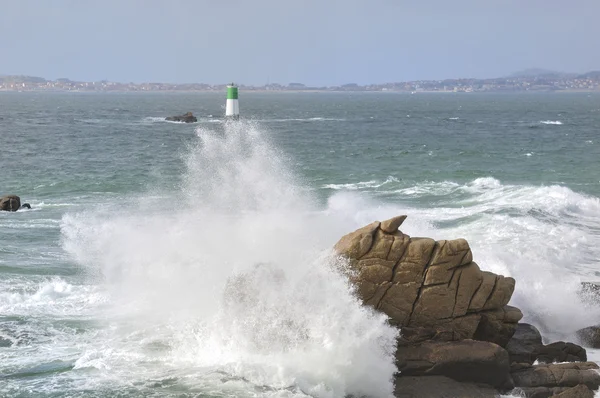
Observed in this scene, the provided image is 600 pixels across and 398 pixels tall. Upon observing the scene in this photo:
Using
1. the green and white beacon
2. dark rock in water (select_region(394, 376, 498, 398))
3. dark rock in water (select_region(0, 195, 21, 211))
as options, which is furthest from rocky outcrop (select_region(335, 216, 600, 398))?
the green and white beacon

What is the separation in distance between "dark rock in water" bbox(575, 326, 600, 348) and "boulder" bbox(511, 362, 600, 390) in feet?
7.46

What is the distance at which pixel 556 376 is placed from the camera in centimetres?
1642

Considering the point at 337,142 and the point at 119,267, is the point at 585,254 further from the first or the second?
the point at 337,142

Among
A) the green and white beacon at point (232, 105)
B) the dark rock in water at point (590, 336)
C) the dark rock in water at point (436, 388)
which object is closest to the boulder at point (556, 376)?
the dark rock in water at point (436, 388)

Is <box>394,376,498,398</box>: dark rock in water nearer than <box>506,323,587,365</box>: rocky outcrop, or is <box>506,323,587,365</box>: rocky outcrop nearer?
<box>394,376,498,398</box>: dark rock in water

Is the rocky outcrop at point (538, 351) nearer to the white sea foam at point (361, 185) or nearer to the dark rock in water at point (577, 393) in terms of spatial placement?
the dark rock in water at point (577, 393)

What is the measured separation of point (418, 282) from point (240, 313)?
3.74 m

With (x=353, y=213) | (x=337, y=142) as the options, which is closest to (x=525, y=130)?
(x=337, y=142)

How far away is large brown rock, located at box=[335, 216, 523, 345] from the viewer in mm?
17109

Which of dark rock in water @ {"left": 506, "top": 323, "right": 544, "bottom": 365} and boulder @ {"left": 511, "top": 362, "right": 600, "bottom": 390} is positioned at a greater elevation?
dark rock in water @ {"left": 506, "top": 323, "right": 544, "bottom": 365}

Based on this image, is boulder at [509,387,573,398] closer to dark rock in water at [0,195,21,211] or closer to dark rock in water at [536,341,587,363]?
dark rock in water at [536,341,587,363]

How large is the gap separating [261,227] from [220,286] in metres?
3.77

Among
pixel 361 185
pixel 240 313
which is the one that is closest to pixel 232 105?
pixel 361 185

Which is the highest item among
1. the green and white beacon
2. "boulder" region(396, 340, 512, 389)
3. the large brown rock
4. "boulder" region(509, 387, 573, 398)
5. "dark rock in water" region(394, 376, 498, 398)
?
the green and white beacon
